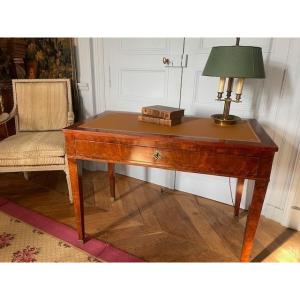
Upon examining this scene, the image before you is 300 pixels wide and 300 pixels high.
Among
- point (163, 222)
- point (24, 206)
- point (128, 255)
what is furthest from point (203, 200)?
point (24, 206)

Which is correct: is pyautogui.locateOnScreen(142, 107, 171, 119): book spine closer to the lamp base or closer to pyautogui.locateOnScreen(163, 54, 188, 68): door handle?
the lamp base

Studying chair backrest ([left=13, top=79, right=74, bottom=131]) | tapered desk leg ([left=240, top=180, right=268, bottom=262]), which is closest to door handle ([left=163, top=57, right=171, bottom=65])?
chair backrest ([left=13, top=79, right=74, bottom=131])

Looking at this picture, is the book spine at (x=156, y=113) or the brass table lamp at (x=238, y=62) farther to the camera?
the book spine at (x=156, y=113)

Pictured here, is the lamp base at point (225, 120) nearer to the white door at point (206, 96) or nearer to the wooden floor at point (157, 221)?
the white door at point (206, 96)

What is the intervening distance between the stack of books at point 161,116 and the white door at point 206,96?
62cm

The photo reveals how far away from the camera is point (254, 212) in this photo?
49.6 inches

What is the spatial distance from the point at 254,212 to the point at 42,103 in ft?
6.71

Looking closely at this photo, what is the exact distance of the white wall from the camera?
1618 millimetres

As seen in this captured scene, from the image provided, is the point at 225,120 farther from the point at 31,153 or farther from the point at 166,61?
the point at 31,153

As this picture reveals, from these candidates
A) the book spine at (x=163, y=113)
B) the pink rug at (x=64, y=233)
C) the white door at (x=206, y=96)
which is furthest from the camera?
the white door at (x=206, y=96)

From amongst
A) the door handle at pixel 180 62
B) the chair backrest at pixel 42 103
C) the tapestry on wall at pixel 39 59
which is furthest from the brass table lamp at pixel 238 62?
the tapestry on wall at pixel 39 59

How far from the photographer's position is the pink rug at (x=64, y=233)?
1.52m
